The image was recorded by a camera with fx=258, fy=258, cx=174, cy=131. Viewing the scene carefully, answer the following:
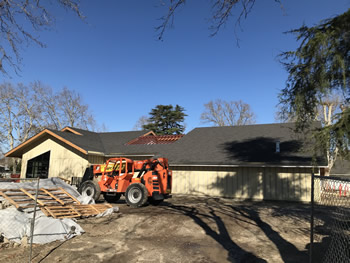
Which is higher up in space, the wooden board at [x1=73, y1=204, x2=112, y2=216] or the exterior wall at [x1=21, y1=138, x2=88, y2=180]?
the exterior wall at [x1=21, y1=138, x2=88, y2=180]

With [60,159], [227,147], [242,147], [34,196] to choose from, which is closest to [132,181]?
[34,196]

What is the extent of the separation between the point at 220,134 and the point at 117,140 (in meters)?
10.1

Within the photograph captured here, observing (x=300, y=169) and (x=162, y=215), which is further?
(x=300, y=169)

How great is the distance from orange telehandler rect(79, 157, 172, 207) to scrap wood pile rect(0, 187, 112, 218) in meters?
1.60

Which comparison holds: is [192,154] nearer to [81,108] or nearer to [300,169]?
[300,169]

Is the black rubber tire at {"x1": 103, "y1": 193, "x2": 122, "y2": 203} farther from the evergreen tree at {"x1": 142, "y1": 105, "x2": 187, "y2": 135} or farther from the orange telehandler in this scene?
the evergreen tree at {"x1": 142, "y1": 105, "x2": 187, "y2": 135}

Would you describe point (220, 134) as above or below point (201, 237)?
above

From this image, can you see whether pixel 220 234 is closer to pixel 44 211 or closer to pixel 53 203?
pixel 44 211

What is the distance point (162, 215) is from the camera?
33.7 feet

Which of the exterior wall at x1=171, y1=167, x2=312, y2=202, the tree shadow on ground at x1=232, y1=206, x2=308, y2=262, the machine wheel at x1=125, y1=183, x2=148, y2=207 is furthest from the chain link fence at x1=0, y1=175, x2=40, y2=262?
the exterior wall at x1=171, y1=167, x2=312, y2=202

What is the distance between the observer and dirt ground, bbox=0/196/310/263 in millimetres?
6262

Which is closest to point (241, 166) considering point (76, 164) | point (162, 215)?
point (162, 215)

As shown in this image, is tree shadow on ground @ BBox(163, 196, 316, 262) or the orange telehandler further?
the orange telehandler

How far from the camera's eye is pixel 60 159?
2131 centimetres
